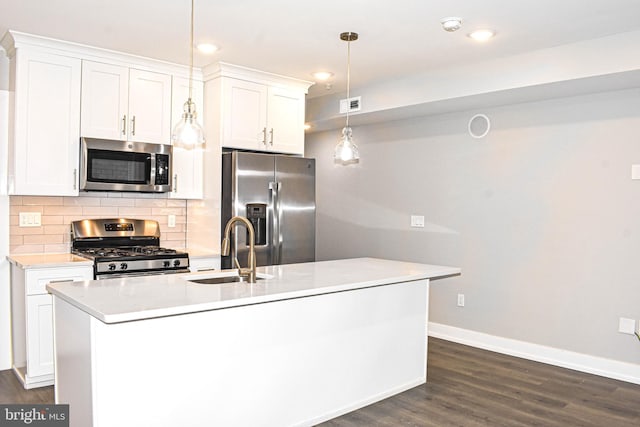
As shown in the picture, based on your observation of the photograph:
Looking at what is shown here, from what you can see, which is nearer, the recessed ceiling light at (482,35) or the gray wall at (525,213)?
the recessed ceiling light at (482,35)

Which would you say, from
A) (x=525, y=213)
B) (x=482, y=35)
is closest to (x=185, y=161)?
(x=482, y=35)

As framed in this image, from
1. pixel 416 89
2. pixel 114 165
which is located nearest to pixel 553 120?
pixel 416 89

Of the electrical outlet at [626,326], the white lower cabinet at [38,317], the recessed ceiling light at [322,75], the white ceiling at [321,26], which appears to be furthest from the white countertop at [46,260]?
the electrical outlet at [626,326]

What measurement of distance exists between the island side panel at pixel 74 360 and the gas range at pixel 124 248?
3.73 feet

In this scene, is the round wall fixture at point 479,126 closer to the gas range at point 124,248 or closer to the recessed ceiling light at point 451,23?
the recessed ceiling light at point 451,23

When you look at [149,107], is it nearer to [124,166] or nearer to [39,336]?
[124,166]

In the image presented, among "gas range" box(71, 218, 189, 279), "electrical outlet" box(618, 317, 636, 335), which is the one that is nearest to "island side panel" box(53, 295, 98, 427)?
"gas range" box(71, 218, 189, 279)

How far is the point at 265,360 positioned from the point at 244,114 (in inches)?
98.7

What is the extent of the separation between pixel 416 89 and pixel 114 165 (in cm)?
267

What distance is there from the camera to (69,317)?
2490mm

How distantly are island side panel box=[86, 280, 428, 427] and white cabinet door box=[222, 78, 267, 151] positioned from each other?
198cm

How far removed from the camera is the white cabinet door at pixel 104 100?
13.3 feet

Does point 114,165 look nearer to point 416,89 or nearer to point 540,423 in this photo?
point 416,89

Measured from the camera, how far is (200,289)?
2.63 m
